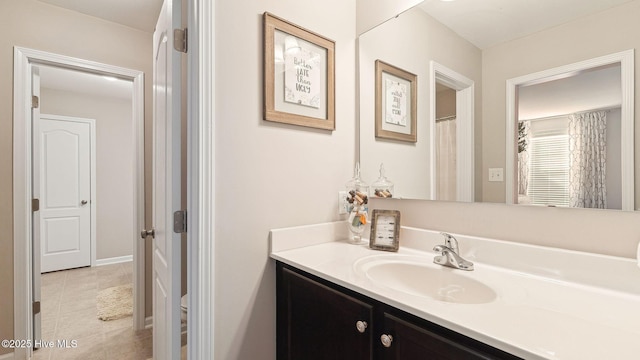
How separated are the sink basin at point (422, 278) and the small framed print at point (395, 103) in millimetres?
625

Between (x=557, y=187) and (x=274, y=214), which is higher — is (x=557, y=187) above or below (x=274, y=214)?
above

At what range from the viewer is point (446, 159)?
1293mm

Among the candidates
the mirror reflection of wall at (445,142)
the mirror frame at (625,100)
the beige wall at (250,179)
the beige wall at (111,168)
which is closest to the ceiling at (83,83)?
the beige wall at (111,168)

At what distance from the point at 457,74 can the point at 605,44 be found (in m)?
0.46

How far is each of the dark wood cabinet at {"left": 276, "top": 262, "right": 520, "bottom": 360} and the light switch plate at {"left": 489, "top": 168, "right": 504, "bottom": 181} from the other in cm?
69

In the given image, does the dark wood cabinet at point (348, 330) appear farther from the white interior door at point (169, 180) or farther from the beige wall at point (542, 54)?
→ the beige wall at point (542, 54)

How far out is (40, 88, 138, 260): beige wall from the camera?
413cm

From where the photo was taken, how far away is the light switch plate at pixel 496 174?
1.10m

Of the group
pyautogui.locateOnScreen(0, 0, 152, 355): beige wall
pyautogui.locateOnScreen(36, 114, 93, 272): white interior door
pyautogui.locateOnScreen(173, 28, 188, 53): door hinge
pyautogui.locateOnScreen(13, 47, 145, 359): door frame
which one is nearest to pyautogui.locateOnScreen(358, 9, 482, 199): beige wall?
pyautogui.locateOnScreen(173, 28, 188, 53): door hinge

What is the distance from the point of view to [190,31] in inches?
44.0

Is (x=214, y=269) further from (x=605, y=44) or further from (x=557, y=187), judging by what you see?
(x=605, y=44)

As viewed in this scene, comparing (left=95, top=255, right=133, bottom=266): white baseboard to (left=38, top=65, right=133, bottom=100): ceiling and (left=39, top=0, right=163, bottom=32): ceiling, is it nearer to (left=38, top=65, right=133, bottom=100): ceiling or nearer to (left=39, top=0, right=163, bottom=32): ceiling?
(left=38, top=65, right=133, bottom=100): ceiling

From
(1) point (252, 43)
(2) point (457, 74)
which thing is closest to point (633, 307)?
(2) point (457, 74)

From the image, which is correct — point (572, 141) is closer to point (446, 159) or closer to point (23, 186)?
point (446, 159)
